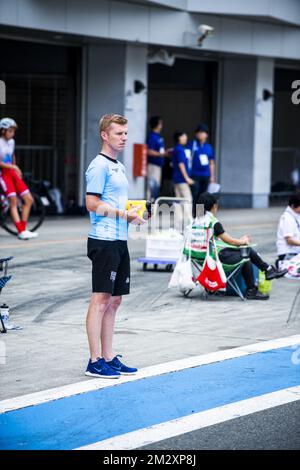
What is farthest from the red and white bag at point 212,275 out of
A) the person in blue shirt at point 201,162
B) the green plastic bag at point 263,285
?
the person in blue shirt at point 201,162

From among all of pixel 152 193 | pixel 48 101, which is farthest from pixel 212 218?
pixel 48 101

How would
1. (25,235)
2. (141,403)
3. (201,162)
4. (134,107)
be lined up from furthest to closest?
Answer: (134,107) < (201,162) < (25,235) < (141,403)

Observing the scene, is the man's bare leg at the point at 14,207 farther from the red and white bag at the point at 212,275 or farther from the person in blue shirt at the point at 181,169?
the red and white bag at the point at 212,275

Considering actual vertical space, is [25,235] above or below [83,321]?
above

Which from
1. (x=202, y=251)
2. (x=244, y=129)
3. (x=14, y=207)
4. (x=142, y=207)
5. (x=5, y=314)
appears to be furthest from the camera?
(x=244, y=129)

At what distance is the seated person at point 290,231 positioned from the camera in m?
12.9

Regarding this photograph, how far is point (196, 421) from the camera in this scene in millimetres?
6855

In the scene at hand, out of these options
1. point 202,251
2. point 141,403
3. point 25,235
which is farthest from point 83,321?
point 25,235

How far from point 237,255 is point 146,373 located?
3860 mm

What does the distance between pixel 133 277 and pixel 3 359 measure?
16.4 feet

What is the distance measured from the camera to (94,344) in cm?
796

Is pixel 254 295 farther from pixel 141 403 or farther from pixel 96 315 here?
pixel 141 403

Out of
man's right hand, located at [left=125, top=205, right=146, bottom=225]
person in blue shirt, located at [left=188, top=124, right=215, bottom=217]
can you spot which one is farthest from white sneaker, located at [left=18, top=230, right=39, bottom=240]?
man's right hand, located at [left=125, top=205, right=146, bottom=225]

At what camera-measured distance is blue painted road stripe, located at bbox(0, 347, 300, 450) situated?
6.48 meters
